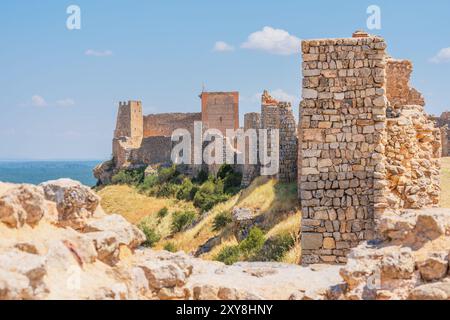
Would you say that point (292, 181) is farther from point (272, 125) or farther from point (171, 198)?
point (171, 198)

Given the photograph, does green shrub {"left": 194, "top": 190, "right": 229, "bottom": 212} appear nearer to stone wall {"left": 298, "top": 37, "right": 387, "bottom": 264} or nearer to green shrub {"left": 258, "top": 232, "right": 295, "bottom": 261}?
green shrub {"left": 258, "top": 232, "right": 295, "bottom": 261}

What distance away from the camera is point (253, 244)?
16.3m

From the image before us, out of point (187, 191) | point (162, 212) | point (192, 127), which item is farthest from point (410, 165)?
point (192, 127)

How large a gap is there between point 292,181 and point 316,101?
11434 millimetres

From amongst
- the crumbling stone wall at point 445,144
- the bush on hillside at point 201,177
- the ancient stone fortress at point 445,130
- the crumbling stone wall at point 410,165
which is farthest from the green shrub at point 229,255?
the bush on hillside at point 201,177

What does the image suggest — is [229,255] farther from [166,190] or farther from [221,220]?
[166,190]

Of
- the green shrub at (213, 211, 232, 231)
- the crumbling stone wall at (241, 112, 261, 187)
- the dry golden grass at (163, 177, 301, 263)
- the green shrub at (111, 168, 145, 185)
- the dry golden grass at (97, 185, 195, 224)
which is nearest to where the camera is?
A: the dry golden grass at (163, 177, 301, 263)

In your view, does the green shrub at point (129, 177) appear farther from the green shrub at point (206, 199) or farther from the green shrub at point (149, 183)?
the green shrub at point (206, 199)

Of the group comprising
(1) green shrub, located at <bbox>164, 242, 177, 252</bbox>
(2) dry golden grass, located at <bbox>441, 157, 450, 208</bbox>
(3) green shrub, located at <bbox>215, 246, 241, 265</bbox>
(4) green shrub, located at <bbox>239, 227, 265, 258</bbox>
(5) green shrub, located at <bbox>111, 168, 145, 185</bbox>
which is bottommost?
(1) green shrub, located at <bbox>164, 242, 177, 252</bbox>

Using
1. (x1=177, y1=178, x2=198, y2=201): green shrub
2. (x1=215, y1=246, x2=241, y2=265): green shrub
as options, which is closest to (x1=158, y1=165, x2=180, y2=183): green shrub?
(x1=177, y1=178, x2=198, y2=201): green shrub

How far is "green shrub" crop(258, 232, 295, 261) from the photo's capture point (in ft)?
45.1

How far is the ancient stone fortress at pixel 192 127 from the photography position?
2220 centimetres

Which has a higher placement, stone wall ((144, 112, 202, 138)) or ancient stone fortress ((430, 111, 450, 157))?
stone wall ((144, 112, 202, 138))
